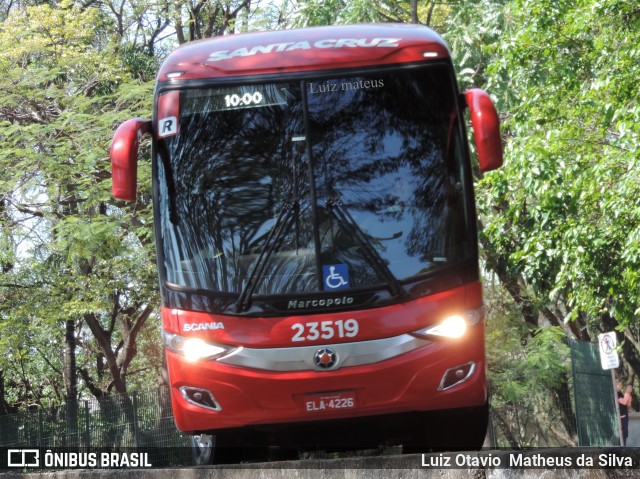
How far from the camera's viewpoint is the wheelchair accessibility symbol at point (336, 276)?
A: 25.4 feet

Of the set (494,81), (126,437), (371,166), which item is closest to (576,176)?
(494,81)

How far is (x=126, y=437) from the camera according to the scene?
18531 mm

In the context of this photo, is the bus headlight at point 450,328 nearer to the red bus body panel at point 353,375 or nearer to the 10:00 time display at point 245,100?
the red bus body panel at point 353,375

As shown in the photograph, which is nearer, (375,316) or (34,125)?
(375,316)

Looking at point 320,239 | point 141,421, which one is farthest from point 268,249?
point 141,421

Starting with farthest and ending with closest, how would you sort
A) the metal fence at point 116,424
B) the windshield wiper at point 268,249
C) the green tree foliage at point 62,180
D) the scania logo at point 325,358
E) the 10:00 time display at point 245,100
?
the green tree foliage at point 62,180, the metal fence at point 116,424, the 10:00 time display at point 245,100, the windshield wiper at point 268,249, the scania logo at point 325,358

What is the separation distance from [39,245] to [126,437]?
516 centimetres

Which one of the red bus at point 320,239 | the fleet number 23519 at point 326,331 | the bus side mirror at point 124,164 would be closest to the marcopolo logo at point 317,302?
the red bus at point 320,239

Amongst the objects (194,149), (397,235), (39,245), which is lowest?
(39,245)

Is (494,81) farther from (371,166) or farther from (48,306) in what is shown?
(48,306)

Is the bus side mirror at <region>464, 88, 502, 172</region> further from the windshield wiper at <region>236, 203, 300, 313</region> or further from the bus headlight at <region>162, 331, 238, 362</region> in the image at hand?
the bus headlight at <region>162, 331, 238, 362</region>

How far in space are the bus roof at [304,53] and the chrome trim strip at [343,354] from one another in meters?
2.10

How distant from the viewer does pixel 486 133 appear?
7980 millimetres

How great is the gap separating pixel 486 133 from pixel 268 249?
1.82 m
